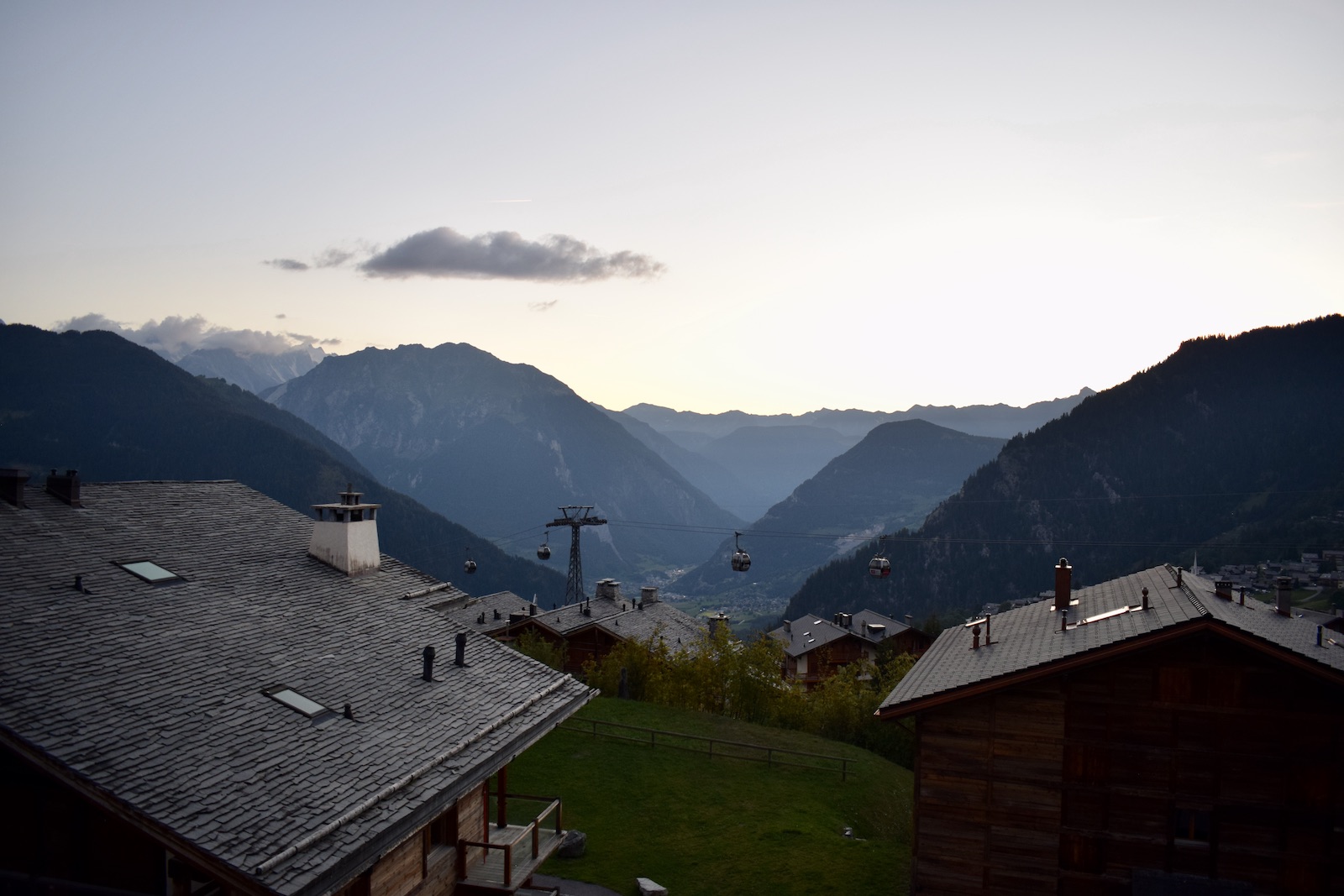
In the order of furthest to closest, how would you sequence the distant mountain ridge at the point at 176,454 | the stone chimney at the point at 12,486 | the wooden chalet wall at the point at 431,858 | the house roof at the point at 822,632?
1. the distant mountain ridge at the point at 176,454
2. the house roof at the point at 822,632
3. the stone chimney at the point at 12,486
4. the wooden chalet wall at the point at 431,858

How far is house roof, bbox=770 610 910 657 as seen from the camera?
3095 inches

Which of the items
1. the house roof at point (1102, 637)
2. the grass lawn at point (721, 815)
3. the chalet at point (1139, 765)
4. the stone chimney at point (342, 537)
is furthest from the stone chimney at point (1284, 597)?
the stone chimney at point (342, 537)

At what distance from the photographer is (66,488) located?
62.7 ft

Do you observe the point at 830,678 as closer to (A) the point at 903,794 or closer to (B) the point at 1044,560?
(A) the point at 903,794

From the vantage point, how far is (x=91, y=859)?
12.1m

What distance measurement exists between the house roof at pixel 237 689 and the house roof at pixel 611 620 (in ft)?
119

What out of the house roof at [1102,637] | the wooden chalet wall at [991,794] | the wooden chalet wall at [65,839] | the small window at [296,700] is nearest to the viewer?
the wooden chalet wall at [65,839]

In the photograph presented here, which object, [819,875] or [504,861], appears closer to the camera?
[504,861]

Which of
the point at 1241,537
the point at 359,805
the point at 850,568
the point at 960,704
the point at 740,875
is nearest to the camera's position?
the point at 359,805

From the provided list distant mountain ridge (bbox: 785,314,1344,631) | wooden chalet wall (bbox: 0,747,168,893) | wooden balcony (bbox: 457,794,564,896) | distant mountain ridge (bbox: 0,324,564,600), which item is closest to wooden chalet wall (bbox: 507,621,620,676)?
wooden balcony (bbox: 457,794,564,896)

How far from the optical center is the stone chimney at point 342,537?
2342cm

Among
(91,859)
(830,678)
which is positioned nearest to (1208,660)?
(91,859)

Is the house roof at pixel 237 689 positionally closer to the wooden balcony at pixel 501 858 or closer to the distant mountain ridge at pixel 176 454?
the wooden balcony at pixel 501 858

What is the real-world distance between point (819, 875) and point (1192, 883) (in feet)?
32.3
